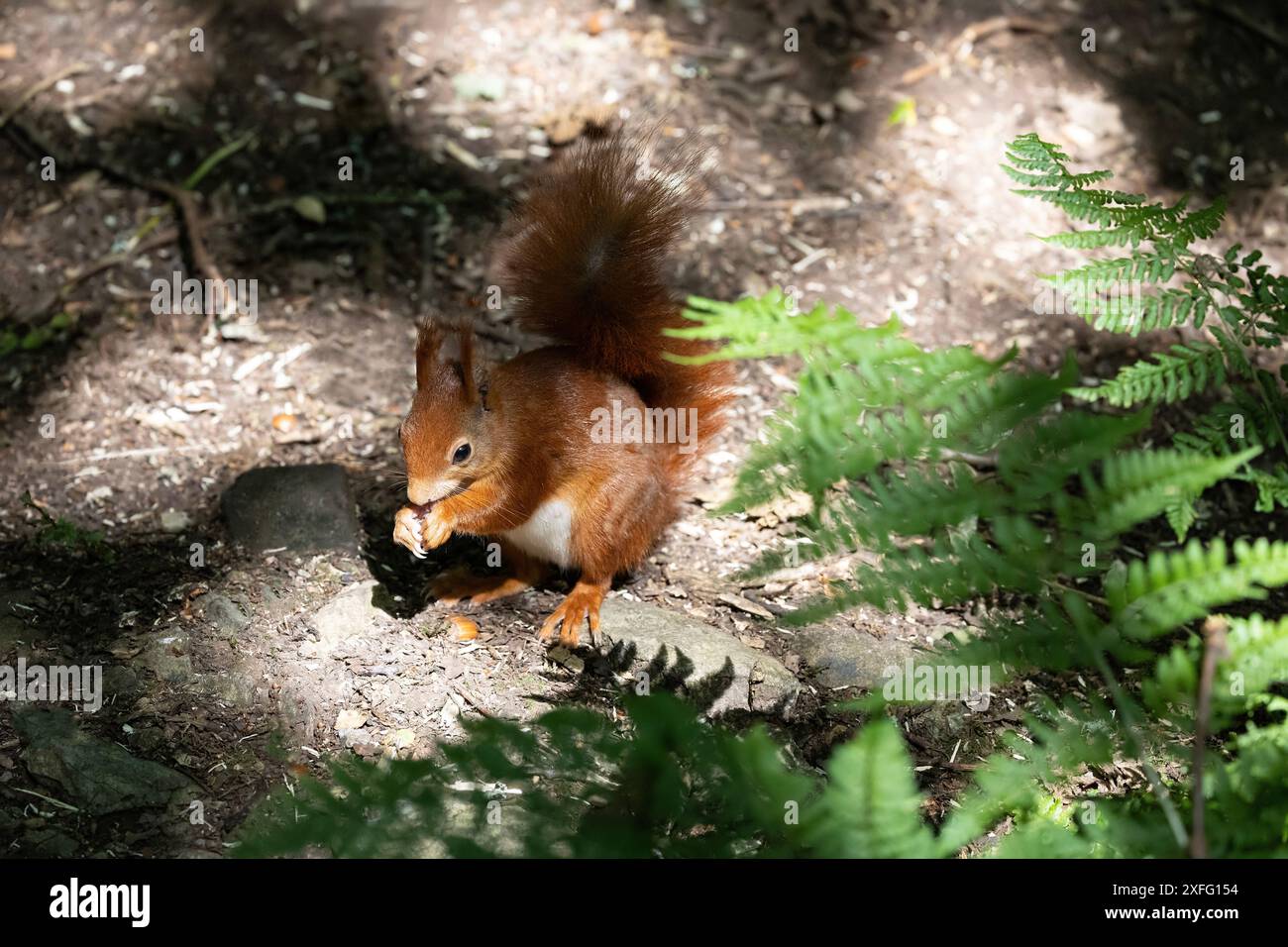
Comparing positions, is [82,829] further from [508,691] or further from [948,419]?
[948,419]

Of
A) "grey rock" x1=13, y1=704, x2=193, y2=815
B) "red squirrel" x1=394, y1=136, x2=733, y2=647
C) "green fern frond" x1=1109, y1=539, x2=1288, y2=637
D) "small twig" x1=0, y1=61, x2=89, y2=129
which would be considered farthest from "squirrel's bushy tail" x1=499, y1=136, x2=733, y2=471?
"small twig" x1=0, y1=61, x2=89, y2=129

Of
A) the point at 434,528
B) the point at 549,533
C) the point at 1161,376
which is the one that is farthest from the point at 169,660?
A: the point at 1161,376

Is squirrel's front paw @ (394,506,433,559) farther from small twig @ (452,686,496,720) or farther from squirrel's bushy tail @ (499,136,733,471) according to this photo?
squirrel's bushy tail @ (499,136,733,471)

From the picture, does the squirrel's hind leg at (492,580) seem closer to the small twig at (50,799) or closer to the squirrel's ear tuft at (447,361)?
the squirrel's ear tuft at (447,361)

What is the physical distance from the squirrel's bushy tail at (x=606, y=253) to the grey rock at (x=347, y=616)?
0.80m

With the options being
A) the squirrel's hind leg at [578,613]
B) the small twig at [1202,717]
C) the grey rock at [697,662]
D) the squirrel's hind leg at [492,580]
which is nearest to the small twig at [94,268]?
the squirrel's hind leg at [492,580]

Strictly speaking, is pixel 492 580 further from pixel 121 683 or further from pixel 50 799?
pixel 50 799

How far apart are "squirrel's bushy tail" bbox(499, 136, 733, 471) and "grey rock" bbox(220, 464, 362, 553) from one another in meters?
0.70

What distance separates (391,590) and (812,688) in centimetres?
107

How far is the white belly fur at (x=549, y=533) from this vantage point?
2912 mm

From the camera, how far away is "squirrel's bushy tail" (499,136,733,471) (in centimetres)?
280

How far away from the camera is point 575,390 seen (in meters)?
2.88

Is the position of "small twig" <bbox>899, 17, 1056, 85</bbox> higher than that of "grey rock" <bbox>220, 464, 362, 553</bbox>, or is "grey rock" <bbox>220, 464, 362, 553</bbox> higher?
"small twig" <bbox>899, 17, 1056, 85</bbox>
